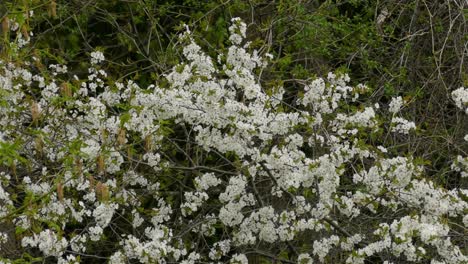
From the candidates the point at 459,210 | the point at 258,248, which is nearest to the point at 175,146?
the point at 258,248

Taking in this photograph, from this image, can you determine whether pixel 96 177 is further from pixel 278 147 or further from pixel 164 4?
pixel 164 4

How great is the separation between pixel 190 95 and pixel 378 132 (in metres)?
1.30


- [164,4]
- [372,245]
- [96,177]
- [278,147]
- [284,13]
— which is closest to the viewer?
[372,245]

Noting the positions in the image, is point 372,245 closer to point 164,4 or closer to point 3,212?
point 3,212

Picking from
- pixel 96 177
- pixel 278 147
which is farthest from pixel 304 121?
pixel 96 177

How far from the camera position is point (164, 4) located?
771cm

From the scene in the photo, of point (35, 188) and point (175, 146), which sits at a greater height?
point (35, 188)

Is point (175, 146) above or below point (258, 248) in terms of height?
above

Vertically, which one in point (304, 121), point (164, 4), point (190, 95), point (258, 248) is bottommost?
point (258, 248)

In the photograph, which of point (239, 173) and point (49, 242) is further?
point (239, 173)

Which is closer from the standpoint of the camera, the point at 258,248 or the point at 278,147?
the point at 278,147

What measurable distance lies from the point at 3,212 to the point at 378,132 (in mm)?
2400

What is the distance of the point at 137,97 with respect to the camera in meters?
4.94

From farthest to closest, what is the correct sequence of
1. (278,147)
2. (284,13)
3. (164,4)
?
1. (164,4)
2. (284,13)
3. (278,147)
